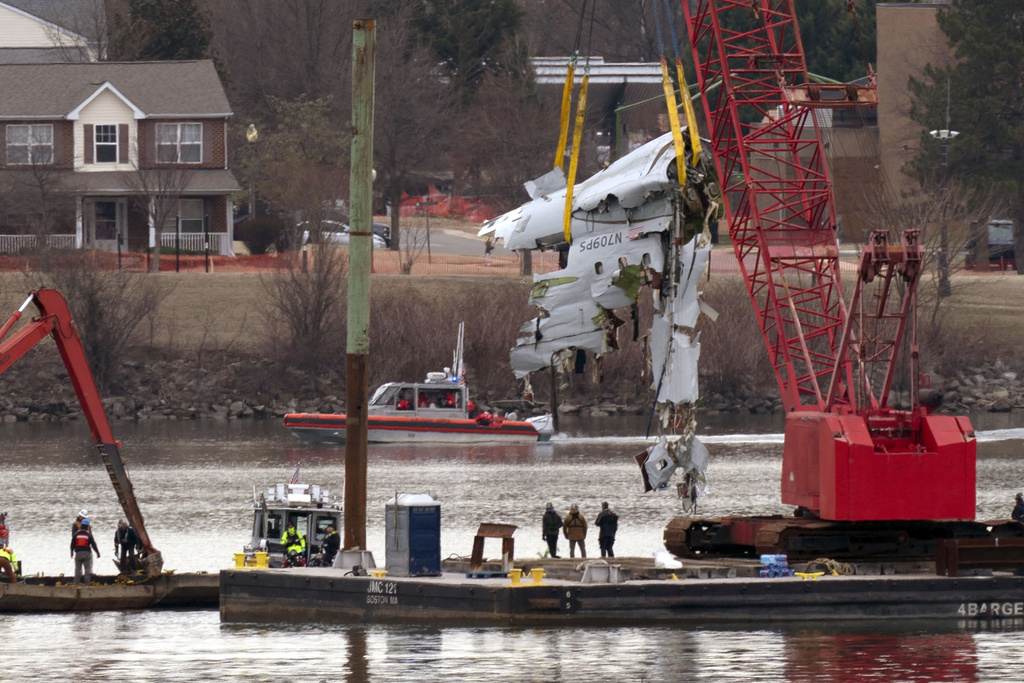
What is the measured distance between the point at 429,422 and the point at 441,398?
163cm

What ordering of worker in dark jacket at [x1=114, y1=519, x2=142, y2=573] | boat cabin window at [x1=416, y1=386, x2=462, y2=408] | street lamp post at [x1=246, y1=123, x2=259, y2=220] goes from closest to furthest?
worker in dark jacket at [x1=114, y1=519, x2=142, y2=573] < boat cabin window at [x1=416, y1=386, x2=462, y2=408] < street lamp post at [x1=246, y1=123, x2=259, y2=220]

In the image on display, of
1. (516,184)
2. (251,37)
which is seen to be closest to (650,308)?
(516,184)

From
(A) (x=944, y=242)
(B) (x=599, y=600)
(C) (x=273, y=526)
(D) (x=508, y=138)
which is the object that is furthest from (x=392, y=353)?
(B) (x=599, y=600)

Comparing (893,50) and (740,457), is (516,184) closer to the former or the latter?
(893,50)

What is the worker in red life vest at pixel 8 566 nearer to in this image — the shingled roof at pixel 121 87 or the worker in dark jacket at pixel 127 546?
the worker in dark jacket at pixel 127 546

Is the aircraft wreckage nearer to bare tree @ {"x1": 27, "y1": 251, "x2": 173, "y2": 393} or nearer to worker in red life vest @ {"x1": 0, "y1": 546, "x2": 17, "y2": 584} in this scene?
worker in red life vest @ {"x1": 0, "y1": 546, "x2": 17, "y2": 584}

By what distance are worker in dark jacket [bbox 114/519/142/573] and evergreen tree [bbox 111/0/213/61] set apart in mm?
67084

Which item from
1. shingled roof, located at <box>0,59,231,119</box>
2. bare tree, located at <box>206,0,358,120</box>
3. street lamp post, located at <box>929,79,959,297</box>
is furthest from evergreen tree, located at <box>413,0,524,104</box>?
street lamp post, located at <box>929,79,959,297</box>

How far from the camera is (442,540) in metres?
38.3

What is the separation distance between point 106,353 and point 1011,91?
4665 centimetres

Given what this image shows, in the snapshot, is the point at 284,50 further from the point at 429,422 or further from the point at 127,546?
the point at 127,546

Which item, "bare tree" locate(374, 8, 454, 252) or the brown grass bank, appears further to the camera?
"bare tree" locate(374, 8, 454, 252)

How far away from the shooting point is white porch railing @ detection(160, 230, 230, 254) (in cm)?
8362

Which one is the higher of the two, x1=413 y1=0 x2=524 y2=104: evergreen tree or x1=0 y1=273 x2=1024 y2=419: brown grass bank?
x1=413 y1=0 x2=524 y2=104: evergreen tree
